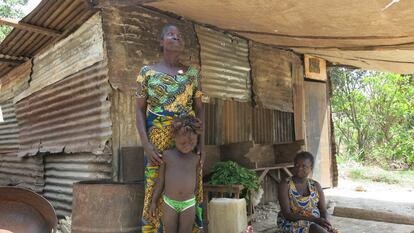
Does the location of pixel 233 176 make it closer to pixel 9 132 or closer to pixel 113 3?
pixel 113 3

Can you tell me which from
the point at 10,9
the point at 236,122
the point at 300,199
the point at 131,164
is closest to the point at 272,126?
the point at 236,122

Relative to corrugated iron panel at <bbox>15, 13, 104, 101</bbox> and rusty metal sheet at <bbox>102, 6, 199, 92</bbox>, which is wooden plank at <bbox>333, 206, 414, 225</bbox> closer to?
rusty metal sheet at <bbox>102, 6, 199, 92</bbox>

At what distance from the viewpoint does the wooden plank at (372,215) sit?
17.4ft

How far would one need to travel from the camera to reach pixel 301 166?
12.9 ft

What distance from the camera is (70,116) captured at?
511 centimetres

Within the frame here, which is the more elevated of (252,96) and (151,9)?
(151,9)

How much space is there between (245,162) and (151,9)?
7.61 feet

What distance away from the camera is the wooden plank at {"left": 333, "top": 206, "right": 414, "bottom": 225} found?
209 inches

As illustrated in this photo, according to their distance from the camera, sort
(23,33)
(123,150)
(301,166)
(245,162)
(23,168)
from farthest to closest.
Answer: (23,168) < (23,33) < (245,162) < (123,150) < (301,166)

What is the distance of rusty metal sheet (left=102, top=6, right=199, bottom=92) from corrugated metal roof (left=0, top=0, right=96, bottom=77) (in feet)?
1.04

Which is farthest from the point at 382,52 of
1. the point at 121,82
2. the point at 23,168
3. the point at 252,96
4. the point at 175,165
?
the point at 23,168

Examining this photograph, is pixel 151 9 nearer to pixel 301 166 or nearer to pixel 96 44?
pixel 96 44

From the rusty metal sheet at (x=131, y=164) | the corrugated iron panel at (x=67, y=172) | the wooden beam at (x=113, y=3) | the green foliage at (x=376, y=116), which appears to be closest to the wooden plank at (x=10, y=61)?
the corrugated iron panel at (x=67, y=172)

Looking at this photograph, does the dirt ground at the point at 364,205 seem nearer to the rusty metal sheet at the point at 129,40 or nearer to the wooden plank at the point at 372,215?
the wooden plank at the point at 372,215
